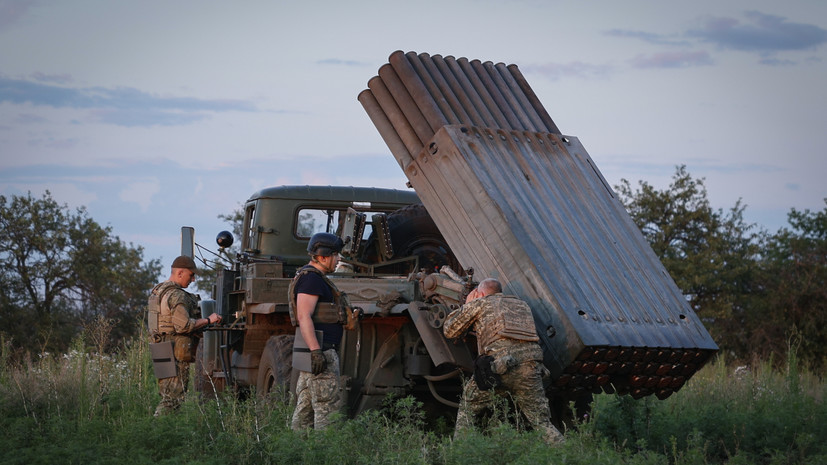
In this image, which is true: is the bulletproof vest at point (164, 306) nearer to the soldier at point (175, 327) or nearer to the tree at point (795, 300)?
the soldier at point (175, 327)

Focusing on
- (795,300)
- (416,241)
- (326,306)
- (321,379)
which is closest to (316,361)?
(321,379)

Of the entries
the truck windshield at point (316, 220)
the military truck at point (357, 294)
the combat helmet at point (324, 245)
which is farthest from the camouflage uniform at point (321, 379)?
the truck windshield at point (316, 220)

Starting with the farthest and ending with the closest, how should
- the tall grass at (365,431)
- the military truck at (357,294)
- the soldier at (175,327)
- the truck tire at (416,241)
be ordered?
the truck tire at (416,241), the soldier at (175,327), the military truck at (357,294), the tall grass at (365,431)

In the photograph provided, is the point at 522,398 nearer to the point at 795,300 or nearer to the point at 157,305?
the point at 157,305

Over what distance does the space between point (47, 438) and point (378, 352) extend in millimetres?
2882

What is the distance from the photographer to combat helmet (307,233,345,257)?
8.21 meters

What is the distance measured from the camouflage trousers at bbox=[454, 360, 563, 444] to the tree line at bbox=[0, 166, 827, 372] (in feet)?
38.5

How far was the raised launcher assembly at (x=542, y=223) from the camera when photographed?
794 cm

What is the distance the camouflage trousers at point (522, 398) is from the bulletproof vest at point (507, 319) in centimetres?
24

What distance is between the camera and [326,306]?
8.07 meters

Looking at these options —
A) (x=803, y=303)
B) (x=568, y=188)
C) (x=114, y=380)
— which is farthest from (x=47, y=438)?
(x=803, y=303)

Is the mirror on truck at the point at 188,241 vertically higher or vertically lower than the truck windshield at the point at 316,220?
lower

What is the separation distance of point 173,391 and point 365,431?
2.70 meters

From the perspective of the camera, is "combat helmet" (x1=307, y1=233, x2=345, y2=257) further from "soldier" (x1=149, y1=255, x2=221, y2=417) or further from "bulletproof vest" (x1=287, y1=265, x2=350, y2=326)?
"soldier" (x1=149, y1=255, x2=221, y2=417)
